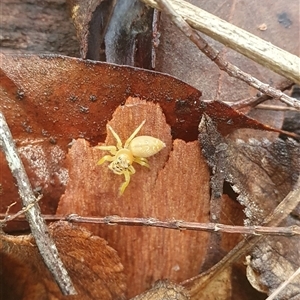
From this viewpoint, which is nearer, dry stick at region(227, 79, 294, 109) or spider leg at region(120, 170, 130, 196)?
spider leg at region(120, 170, 130, 196)

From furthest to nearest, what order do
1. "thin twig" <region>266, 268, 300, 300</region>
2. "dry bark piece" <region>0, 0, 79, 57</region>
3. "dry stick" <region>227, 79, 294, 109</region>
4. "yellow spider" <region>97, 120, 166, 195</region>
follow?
"dry bark piece" <region>0, 0, 79, 57</region> < "dry stick" <region>227, 79, 294, 109</region> < "yellow spider" <region>97, 120, 166, 195</region> < "thin twig" <region>266, 268, 300, 300</region>

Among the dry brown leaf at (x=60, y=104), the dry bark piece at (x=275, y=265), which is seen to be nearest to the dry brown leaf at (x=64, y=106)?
the dry brown leaf at (x=60, y=104)

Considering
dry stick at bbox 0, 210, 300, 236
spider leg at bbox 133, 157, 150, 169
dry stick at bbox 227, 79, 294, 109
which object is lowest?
dry stick at bbox 0, 210, 300, 236

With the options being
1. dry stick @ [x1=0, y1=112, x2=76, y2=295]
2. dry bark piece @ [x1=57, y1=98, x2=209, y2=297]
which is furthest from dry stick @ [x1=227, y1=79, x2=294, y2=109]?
dry stick @ [x1=0, y1=112, x2=76, y2=295]

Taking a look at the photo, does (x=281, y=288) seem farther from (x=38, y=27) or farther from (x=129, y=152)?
(x=38, y=27)

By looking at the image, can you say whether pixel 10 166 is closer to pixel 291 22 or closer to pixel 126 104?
pixel 126 104

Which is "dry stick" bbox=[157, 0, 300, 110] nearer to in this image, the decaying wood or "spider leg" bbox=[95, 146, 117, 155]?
"spider leg" bbox=[95, 146, 117, 155]

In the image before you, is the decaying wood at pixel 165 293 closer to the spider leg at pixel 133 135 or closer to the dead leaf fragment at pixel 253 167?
the dead leaf fragment at pixel 253 167

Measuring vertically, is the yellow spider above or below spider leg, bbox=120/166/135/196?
above
